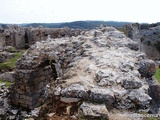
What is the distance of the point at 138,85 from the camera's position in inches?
278

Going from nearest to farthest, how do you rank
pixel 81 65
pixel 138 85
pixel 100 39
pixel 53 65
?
pixel 138 85 → pixel 81 65 → pixel 100 39 → pixel 53 65

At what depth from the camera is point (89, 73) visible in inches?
309

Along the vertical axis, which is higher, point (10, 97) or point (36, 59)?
point (36, 59)

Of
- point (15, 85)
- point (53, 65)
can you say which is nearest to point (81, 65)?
point (53, 65)

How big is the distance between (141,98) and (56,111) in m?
1.91

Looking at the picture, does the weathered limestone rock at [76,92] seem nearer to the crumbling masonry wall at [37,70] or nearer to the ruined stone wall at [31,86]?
the crumbling masonry wall at [37,70]

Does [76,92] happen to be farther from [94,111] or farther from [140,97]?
[140,97]

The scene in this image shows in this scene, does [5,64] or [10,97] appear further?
[5,64]

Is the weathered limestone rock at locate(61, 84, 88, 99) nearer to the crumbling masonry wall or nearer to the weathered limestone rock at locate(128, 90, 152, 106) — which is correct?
the weathered limestone rock at locate(128, 90, 152, 106)

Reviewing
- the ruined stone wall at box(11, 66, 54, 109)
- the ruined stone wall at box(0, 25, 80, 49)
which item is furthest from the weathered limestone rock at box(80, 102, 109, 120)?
the ruined stone wall at box(0, 25, 80, 49)

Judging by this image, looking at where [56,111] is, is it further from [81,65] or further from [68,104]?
[81,65]

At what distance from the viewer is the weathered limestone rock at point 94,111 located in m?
5.92

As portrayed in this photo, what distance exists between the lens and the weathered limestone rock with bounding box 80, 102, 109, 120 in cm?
592

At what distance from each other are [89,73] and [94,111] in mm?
1929
